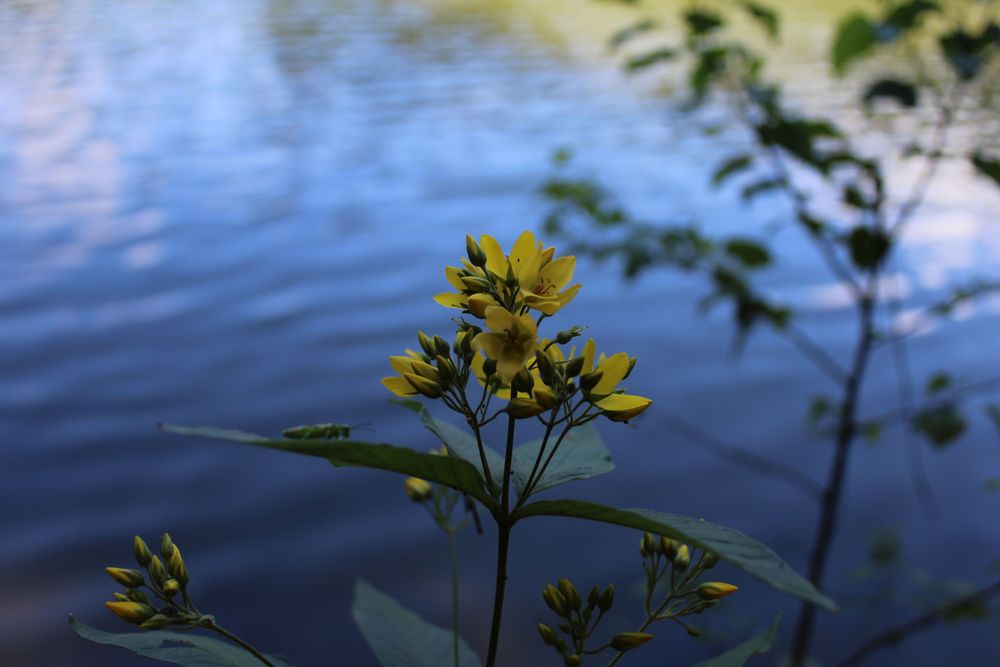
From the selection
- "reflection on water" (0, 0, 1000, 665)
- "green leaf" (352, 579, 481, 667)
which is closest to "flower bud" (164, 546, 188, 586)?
"green leaf" (352, 579, 481, 667)

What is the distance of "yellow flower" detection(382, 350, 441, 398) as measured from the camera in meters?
0.50

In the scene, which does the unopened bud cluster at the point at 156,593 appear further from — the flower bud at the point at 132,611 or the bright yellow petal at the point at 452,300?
the bright yellow petal at the point at 452,300

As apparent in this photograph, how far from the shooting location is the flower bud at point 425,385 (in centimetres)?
50

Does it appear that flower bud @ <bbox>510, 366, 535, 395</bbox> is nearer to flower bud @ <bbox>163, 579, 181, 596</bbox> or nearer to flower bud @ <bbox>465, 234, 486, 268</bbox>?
flower bud @ <bbox>465, 234, 486, 268</bbox>

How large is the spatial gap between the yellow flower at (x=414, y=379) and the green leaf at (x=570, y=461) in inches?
2.9

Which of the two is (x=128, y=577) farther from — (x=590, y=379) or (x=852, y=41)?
(x=852, y=41)

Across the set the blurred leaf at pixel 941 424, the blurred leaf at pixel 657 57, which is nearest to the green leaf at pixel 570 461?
the blurred leaf at pixel 657 57

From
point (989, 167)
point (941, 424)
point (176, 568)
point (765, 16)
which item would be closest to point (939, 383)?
point (941, 424)

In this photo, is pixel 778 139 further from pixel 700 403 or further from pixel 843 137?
pixel 700 403

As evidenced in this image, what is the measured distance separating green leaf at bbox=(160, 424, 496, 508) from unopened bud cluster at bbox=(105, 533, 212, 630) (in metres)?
0.13

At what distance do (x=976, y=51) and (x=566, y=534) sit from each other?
5.08 ft

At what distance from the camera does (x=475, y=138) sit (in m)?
5.11

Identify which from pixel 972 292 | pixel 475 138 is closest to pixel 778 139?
pixel 972 292

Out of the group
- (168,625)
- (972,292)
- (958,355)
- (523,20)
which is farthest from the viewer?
(523,20)
